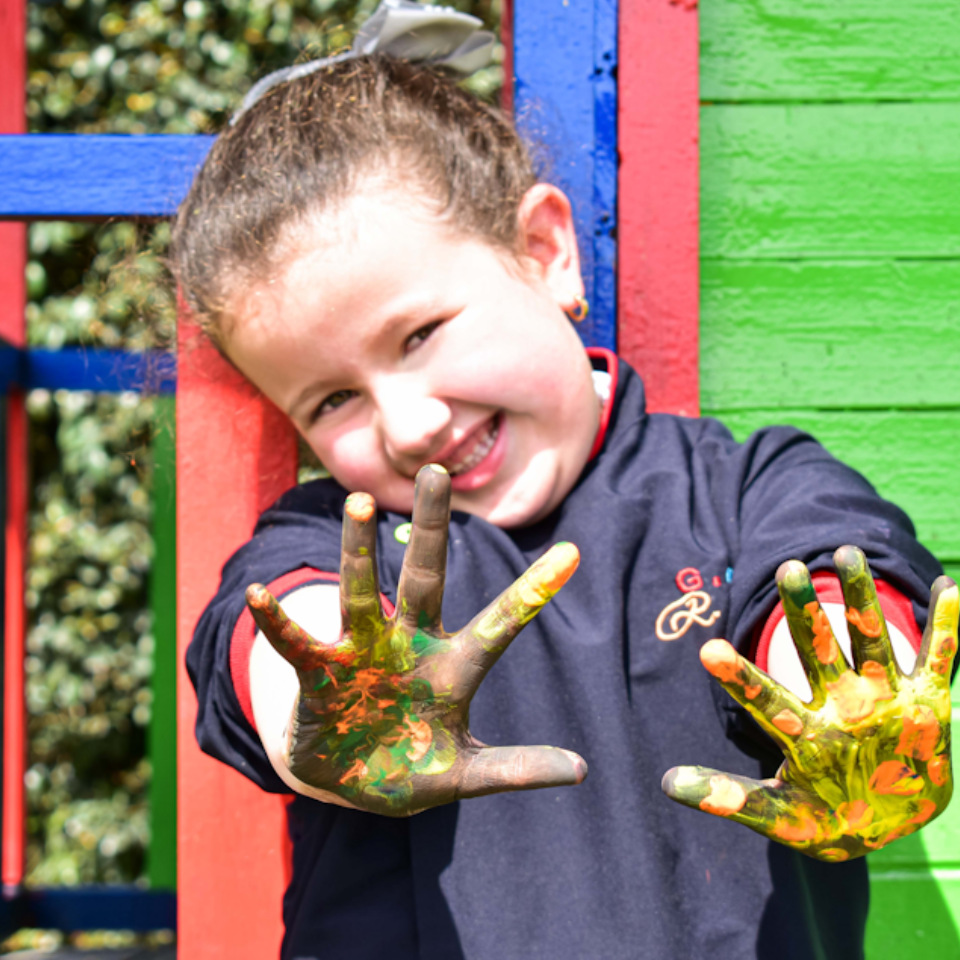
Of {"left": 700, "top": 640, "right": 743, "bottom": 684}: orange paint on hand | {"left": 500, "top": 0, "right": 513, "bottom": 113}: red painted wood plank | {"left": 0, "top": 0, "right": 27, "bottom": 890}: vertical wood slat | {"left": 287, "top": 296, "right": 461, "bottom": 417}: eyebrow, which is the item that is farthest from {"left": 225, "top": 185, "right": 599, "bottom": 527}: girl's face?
{"left": 0, "top": 0, "right": 27, "bottom": 890}: vertical wood slat

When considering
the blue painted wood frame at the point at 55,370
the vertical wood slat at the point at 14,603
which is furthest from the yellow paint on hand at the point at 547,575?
the vertical wood slat at the point at 14,603

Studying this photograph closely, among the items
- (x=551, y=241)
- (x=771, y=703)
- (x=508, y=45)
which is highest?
(x=508, y=45)

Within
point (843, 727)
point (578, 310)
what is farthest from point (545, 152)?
point (843, 727)

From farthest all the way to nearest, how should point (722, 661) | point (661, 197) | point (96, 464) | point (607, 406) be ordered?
point (96, 464), point (661, 197), point (607, 406), point (722, 661)

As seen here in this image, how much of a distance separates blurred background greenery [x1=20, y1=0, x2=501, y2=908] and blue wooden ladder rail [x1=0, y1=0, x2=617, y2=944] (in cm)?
184

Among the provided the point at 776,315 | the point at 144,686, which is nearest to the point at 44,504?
the point at 144,686

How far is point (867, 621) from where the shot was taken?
0.64 metres

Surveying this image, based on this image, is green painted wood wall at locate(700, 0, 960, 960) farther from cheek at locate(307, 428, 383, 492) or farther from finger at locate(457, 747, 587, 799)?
finger at locate(457, 747, 587, 799)

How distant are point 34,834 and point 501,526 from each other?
2858 millimetres

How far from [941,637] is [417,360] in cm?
54

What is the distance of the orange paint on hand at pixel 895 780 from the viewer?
654mm

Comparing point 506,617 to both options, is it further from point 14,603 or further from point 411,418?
point 14,603

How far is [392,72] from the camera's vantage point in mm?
1174

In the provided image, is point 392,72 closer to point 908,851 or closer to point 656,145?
point 656,145
